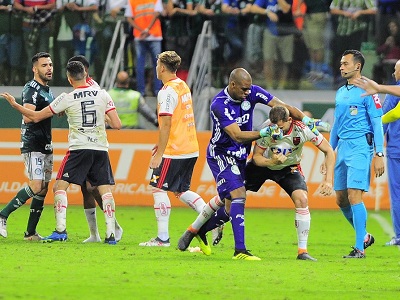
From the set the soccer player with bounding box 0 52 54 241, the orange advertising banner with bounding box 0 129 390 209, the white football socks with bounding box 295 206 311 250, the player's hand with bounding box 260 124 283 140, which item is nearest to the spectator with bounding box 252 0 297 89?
the orange advertising banner with bounding box 0 129 390 209

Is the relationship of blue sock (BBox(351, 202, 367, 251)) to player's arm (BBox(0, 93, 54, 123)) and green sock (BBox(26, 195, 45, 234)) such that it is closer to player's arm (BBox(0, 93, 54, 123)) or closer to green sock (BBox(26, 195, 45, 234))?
player's arm (BBox(0, 93, 54, 123))

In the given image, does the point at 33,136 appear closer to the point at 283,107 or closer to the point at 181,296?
the point at 283,107

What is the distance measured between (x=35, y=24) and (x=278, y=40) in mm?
4633

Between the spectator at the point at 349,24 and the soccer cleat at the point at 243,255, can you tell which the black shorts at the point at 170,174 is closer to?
the soccer cleat at the point at 243,255

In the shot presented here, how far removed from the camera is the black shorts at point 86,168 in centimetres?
1239

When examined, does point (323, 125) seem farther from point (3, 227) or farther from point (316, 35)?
point (316, 35)

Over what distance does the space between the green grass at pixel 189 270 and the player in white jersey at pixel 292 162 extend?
52 cm

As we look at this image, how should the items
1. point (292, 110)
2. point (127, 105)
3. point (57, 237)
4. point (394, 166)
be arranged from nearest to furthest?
point (292, 110) → point (57, 237) → point (394, 166) → point (127, 105)

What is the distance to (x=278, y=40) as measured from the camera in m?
20.1

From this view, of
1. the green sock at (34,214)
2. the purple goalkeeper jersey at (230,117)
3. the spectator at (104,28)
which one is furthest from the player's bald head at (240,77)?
the spectator at (104,28)

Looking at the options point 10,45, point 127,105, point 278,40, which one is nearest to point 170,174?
point 127,105

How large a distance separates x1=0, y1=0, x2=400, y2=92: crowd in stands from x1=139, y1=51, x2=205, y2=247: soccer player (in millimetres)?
7684

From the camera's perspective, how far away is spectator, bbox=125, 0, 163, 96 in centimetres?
1992

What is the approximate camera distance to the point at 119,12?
20312 millimetres
